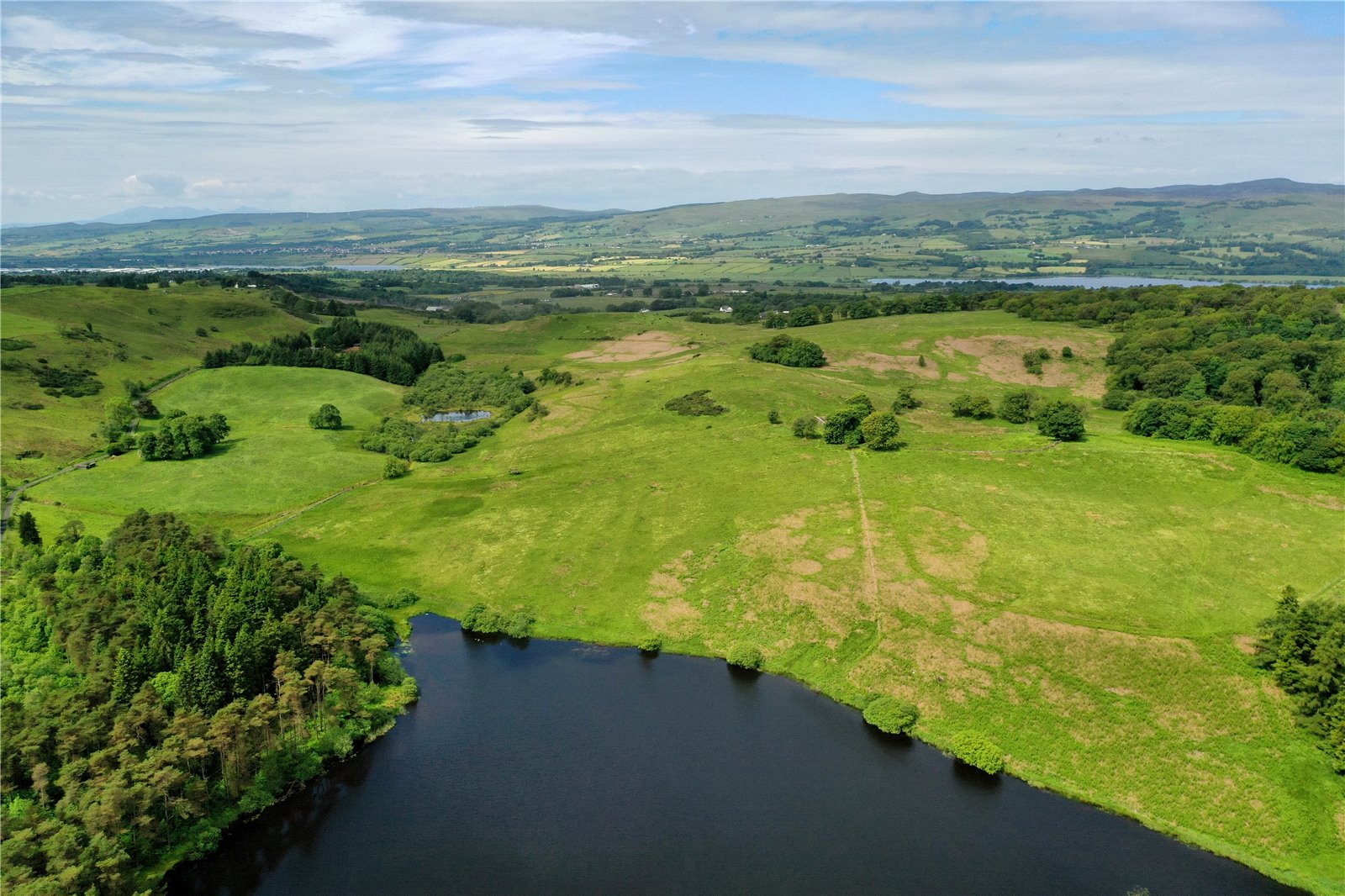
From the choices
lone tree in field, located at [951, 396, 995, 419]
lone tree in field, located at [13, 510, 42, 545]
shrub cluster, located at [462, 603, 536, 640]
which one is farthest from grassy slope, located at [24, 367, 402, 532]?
lone tree in field, located at [951, 396, 995, 419]

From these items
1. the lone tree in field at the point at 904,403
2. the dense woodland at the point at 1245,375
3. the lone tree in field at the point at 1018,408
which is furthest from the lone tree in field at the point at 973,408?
the dense woodland at the point at 1245,375

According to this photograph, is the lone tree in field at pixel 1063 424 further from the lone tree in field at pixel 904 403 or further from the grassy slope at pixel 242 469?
the grassy slope at pixel 242 469

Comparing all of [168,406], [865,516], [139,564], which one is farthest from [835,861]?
[168,406]

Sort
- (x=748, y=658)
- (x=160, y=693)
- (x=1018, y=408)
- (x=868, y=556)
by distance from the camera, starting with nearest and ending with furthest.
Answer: (x=160, y=693) < (x=748, y=658) < (x=868, y=556) < (x=1018, y=408)

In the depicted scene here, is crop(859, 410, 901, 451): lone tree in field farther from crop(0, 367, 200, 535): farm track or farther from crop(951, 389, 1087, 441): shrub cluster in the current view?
crop(0, 367, 200, 535): farm track

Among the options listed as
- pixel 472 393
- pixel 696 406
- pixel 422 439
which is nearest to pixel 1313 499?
pixel 696 406

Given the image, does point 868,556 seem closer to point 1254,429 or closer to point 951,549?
point 951,549

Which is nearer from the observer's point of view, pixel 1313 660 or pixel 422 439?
pixel 1313 660
